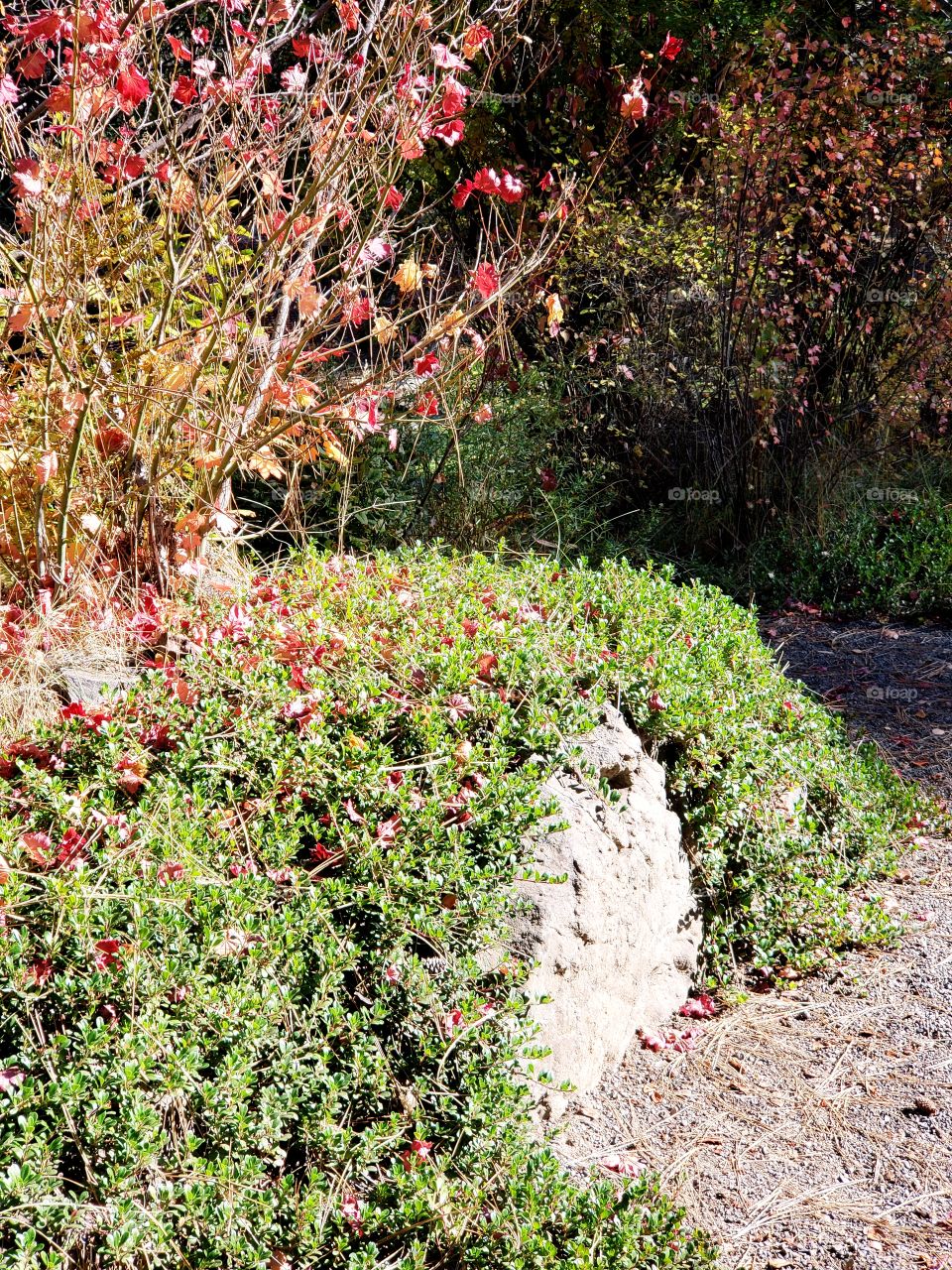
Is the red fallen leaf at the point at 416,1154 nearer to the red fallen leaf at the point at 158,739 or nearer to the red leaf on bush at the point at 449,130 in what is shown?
the red fallen leaf at the point at 158,739

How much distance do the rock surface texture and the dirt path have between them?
0.14 m

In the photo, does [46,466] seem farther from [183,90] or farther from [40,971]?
[40,971]

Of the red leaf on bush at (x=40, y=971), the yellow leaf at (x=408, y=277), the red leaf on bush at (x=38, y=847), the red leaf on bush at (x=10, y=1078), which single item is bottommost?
the red leaf on bush at (x=10, y=1078)

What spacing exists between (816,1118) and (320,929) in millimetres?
1387

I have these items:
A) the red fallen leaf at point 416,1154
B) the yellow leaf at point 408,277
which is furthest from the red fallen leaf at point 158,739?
the yellow leaf at point 408,277

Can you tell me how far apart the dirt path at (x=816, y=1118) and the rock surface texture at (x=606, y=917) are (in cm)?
14

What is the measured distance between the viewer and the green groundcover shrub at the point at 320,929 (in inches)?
74.3

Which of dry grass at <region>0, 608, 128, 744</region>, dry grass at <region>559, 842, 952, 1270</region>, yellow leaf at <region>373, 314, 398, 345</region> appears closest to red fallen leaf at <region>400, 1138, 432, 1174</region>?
dry grass at <region>559, 842, 952, 1270</region>

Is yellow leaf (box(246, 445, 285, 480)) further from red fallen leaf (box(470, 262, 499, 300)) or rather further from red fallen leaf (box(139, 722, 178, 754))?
red fallen leaf (box(139, 722, 178, 754))

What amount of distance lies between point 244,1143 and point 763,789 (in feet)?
6.65

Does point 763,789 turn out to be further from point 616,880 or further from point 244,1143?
point 244,1143

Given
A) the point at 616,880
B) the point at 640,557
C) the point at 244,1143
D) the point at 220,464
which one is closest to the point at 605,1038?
the point at 616,880

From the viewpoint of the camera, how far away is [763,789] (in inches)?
136

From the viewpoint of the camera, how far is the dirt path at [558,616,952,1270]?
2398 mm
